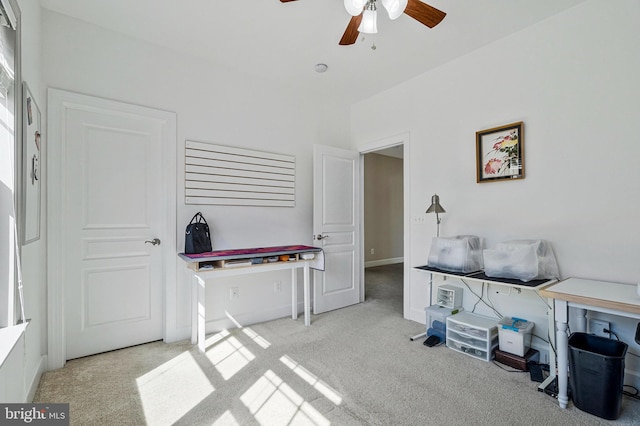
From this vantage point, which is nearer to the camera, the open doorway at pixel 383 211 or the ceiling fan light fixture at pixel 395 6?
the ceiling fan light fixture at pixel 395 6

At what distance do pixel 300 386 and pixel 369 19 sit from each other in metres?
2.52

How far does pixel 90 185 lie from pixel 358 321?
116 inches

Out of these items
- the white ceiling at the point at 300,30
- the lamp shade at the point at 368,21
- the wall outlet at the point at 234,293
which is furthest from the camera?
the wall outlet at the point at 234,293

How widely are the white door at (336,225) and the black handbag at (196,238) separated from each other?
129 centimetres

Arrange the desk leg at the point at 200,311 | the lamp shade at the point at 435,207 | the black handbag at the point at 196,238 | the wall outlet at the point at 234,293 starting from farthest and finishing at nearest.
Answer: the wall outlet at the point at 234,293, the lamp shade at the point at 435,207, the black handbag at the point at 196,238, the desk leg at the point at 200,311

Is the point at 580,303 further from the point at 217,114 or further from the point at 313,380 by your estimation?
the point at 217,114

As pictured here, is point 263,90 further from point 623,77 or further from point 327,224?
point 623,77

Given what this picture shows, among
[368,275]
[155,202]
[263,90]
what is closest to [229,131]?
[263,90]

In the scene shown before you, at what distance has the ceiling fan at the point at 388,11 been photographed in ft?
5.82

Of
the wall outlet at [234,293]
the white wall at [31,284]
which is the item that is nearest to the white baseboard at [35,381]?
the white wall at [31,284]

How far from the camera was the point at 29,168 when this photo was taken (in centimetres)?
173

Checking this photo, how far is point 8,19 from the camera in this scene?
1.38 m

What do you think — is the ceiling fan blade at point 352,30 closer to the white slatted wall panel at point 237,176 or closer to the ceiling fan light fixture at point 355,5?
the ceiling fan light fixture at point 355,5

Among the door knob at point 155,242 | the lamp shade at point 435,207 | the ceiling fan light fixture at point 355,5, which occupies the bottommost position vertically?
the door knob at point 155,242
